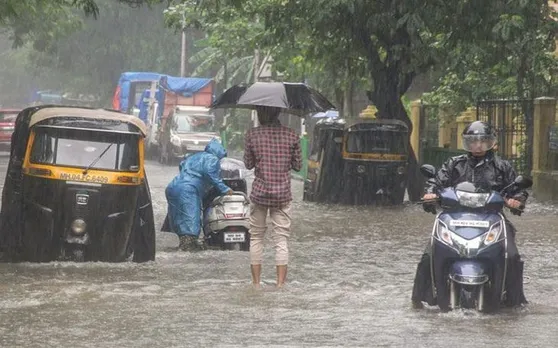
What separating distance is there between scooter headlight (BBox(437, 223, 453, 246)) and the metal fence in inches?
720

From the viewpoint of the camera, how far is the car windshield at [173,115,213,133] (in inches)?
1774

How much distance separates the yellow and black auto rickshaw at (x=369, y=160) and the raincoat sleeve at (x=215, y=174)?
415 inches

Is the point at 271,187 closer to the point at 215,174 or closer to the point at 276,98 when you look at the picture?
the point at 276,98

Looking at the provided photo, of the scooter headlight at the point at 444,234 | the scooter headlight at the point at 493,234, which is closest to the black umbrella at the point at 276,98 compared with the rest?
the scooter headlight at the point at 444,234

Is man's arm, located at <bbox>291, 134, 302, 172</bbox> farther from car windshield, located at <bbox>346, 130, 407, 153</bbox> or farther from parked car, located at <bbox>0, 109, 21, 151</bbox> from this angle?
parked car, located at <bbox>0, 109, 21, 151</bbox>

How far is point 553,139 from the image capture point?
86.4 ft

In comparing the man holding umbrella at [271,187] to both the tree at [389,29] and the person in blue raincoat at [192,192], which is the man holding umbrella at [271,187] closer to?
the person in blue raincoat at [192,192]

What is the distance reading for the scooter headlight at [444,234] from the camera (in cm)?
1005

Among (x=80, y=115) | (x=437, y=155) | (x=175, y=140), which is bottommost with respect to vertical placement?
(x=175, y=140)

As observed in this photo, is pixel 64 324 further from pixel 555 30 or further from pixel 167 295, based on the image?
pixel 555 30

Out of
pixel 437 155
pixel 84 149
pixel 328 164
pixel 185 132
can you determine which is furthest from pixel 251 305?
pixel 185 132

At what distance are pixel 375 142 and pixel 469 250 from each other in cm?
1599

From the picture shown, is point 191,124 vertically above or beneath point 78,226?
above

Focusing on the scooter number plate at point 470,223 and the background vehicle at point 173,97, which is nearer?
the scooter number plate at point 470,223
